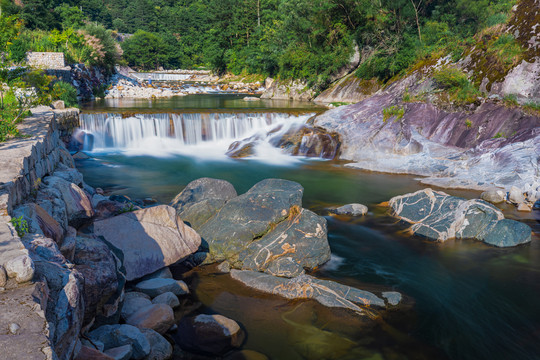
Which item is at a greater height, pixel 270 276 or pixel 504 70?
pixel 504 70

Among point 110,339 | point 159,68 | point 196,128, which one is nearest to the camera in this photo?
point 110,339

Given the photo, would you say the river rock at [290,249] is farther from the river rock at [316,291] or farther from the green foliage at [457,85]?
the green foliage at [457,85]

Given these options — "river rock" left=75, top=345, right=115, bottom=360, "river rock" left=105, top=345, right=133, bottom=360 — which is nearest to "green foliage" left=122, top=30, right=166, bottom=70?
"river rock" left=105, top=345, right=133, bottom=360

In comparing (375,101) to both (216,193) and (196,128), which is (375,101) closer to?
(196,128)

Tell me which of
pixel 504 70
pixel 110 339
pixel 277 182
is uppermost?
pixel 504 70

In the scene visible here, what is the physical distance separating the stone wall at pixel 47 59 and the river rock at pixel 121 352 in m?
23.3

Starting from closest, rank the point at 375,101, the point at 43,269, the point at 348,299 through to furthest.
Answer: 1. the point at 43,269
2. the point at 348,299
3. the point at 375,101

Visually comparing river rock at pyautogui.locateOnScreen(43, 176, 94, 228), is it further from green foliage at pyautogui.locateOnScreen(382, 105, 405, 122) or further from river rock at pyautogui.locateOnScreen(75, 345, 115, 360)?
green foliage at pyautogui.locateOnScreen(382, 105, 405, 122)

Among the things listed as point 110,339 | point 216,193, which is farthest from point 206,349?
point 216,193

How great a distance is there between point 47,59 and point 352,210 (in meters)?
22.1

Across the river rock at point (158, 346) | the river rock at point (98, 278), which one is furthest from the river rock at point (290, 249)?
the river rock at point (98, 278)

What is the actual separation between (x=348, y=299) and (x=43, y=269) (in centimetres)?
393

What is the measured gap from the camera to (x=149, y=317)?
4859 millimetres

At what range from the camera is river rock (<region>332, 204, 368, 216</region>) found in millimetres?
9328
